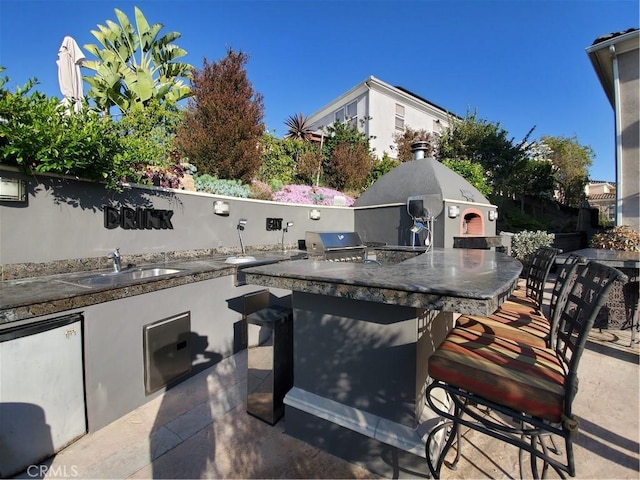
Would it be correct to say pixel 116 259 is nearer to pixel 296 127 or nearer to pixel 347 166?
pixel 347 166

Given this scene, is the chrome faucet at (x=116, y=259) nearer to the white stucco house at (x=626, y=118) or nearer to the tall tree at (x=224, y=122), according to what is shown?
the tall tree at (x=224, y=122)

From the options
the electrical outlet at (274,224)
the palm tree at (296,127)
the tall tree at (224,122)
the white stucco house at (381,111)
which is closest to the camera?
the electrical outlet at (274,224)

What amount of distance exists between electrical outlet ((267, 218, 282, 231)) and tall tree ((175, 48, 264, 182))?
5.77 feet

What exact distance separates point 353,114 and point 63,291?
717 inches

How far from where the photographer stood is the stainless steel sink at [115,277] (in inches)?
104

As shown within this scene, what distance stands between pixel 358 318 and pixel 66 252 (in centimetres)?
318

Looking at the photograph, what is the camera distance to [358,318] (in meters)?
1.92

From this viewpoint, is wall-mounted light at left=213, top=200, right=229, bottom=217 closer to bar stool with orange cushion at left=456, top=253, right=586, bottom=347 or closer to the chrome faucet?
the chrome faucet

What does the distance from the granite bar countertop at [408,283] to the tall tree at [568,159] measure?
957 inches

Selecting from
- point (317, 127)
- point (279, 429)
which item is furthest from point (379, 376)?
point (317, 127)

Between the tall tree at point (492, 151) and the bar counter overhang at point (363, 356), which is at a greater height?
the tall tree at point (492, 151)

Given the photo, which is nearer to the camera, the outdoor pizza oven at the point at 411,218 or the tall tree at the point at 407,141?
the outdoor pizza oven at the point at 411,218

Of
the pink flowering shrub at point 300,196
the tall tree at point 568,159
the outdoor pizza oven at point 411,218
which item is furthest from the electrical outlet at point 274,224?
the tall tree at point 568,159

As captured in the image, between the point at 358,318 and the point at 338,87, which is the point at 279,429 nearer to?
the point at 358,318
